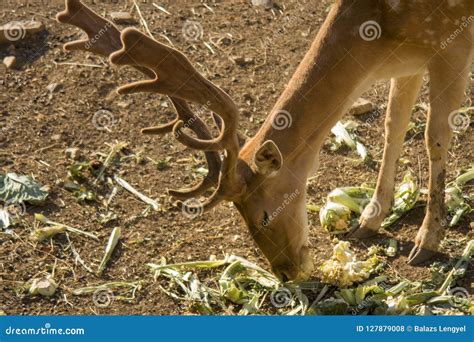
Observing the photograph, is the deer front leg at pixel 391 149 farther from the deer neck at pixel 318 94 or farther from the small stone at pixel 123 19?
the small stone at pixel 123 19

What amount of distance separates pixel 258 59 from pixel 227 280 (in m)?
3.35

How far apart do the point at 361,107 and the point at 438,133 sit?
176 cm

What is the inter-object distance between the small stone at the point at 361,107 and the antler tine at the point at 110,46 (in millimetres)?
2530

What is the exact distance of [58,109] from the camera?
9.37 metres

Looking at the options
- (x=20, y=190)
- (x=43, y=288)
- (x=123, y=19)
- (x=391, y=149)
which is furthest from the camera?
(x=123, y=19)

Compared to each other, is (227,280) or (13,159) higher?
(227,280)

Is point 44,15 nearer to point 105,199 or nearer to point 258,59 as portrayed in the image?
point 258,59

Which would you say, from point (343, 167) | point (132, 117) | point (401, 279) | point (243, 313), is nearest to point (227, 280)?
point (243, 313)

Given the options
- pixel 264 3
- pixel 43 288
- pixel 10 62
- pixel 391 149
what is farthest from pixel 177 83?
pixel 264 3

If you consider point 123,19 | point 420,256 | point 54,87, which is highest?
point 420,256

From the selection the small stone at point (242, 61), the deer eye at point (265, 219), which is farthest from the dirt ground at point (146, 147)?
the deer eye at point (265, 219)

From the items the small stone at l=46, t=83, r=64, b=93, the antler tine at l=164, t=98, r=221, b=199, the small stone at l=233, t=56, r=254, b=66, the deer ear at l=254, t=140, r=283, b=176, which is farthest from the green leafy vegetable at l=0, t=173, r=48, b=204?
the small stone at l=233, t=56, r=254, b=66

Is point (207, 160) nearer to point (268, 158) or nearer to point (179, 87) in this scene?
point (268, 158)

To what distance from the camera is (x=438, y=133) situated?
24.5 ft
